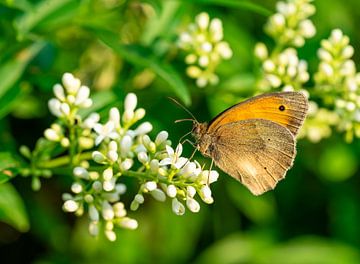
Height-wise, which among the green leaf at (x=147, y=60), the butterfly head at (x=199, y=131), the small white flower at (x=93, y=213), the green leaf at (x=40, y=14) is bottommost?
the small white flower at (x=93, y=213)

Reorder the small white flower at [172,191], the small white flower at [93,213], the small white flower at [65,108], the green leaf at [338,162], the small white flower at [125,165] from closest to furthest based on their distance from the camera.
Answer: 1. the small white flower at [172,191]
2. the small white flower at [125,165]
3. the small white flower at [93,213]
4. the small white flower at [65,108]
5. the green leaf at [338,162]

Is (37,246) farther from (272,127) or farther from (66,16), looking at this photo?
(272,127)

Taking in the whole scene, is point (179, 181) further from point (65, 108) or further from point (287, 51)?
point (287, 51)

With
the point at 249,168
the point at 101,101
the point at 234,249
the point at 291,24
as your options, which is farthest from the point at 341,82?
the point at 234,249

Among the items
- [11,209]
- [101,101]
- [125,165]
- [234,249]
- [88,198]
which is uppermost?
[101,101]

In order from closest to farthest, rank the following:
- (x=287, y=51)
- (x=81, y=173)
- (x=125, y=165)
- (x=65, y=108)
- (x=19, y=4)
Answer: (x=125, y=165), (x=81, y=173), (x=65, y=108), (x=19, y=4), (x=287, y=51)

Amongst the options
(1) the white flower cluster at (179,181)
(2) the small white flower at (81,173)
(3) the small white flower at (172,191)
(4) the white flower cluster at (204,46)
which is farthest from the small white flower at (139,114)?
(4) the white flower cluster at (204,46)

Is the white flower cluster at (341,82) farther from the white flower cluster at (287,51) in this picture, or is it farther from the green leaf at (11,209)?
the green leaf at (11,209)
